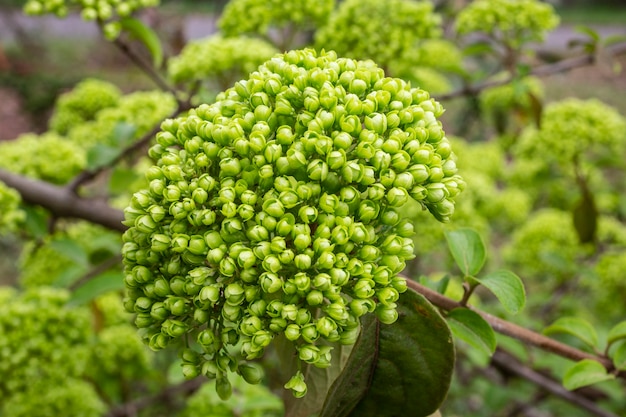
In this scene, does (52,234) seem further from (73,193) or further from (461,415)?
(461,415)

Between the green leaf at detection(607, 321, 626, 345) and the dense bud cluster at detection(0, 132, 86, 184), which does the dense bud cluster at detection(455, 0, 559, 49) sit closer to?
the green leaf at detection(607, 321, 626, 345)

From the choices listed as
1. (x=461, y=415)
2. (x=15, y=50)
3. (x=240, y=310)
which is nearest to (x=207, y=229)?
(x=240, y=310)

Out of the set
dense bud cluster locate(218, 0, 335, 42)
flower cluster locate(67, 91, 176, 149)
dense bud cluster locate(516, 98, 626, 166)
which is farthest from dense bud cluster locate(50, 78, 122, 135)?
dense bud cluster locate(516, 98, 626, 166)

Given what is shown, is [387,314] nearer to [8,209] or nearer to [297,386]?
[297,386]

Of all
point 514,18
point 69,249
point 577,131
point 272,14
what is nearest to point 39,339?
point 69,249

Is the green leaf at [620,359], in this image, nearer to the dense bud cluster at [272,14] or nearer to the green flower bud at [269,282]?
the green flower bud at [269,282]

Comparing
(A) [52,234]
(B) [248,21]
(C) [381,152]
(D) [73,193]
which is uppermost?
(C) [381,152]
